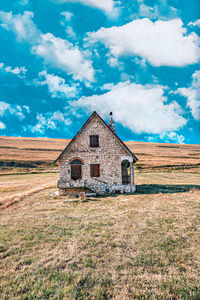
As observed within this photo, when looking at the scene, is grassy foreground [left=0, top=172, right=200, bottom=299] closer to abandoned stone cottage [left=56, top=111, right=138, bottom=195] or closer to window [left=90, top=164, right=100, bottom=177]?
abandoned stone cottage [left=56, top=111, right=138, bottom=195]

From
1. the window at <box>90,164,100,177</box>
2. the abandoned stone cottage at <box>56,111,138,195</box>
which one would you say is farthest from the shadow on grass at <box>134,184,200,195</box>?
the window at <box>90,164,100,177</box>

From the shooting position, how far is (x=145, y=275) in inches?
173

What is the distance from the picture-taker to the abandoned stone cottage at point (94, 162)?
16359 millimetres

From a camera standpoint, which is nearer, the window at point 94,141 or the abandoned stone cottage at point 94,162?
the abandoned stone cottage at point 94,162

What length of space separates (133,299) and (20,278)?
292 cm

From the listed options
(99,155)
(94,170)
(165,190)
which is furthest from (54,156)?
(165,190)

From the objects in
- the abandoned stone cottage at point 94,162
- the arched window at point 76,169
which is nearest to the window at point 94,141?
the abandoned stone cottage at point 94,162

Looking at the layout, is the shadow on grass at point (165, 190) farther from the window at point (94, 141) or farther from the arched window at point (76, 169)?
the window at point (94, 141)

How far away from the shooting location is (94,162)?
Answer: 1658 centimetres

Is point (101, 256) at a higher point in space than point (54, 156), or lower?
lower

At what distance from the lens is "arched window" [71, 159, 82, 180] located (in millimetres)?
16547

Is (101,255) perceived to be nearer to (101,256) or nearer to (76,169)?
(101,256)

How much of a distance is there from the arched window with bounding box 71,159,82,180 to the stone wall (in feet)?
1.02

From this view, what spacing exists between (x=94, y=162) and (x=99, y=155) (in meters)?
0.85
